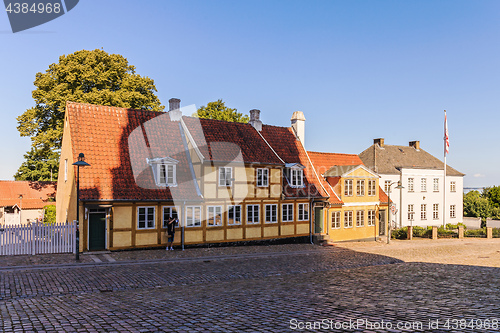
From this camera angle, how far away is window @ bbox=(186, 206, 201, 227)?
24.1 meters

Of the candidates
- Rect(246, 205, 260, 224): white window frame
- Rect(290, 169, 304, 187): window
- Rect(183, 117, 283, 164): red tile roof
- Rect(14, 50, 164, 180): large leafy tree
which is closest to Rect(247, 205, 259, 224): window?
Rect(246, 205, 260, 224): white window frame

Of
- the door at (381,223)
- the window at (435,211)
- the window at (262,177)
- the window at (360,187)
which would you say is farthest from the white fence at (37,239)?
the window at (435,211)

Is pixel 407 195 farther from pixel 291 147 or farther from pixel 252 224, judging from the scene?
pixel 252 224

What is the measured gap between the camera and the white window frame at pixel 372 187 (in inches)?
1355

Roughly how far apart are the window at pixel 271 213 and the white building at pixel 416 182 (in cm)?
2037

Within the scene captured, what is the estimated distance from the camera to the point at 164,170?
2400 centimetres

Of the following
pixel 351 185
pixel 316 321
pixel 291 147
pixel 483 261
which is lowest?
pixel 483 261

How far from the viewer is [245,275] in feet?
54.0

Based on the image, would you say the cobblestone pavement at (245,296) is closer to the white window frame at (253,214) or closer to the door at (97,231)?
the door at (97,231)

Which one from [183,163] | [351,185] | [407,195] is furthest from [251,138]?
[407,195]

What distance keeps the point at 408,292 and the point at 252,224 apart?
14.3m

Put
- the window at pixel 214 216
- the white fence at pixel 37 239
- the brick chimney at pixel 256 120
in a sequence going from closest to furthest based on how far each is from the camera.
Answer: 1. the white fence at pixel 37 239
2. the window at pixel 214 216
3. the brick chimney at pixel 256 120

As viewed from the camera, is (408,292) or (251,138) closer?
(408,292)

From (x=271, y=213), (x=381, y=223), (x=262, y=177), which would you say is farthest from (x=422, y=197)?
(x=262, y=177)
